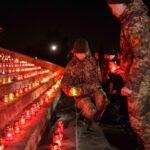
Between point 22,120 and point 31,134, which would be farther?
point 22,120

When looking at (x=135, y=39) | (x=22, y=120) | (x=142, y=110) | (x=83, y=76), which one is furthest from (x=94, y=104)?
(x=135, y=39)

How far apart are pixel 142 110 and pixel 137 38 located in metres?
0.86

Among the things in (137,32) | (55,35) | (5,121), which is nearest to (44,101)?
(5,121)

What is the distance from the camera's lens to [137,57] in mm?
4203

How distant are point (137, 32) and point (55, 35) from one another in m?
22.8

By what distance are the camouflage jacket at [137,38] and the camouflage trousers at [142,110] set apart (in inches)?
3.6

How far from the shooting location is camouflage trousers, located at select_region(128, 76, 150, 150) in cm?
426

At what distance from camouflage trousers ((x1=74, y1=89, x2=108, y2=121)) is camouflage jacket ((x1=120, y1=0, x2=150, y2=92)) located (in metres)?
2.57

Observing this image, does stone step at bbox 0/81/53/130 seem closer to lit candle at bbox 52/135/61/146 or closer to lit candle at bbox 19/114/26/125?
lit candle at bbox 19/114/26/125

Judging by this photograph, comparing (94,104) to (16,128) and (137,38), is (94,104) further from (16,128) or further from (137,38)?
(137,38)

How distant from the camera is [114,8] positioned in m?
4.30

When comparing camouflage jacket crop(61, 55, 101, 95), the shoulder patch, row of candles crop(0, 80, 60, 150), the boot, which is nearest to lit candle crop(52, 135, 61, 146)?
row of candles crop(0, 80, 60, 150)

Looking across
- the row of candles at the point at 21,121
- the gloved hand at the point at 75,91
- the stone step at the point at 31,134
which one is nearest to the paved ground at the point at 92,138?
the stone step at the point at 31,134

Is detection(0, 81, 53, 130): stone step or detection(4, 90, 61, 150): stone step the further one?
detection(0, 81, 53, 130): stone step
